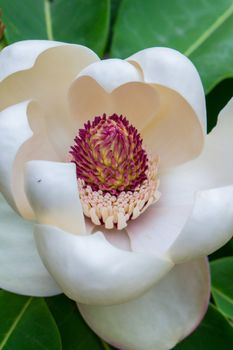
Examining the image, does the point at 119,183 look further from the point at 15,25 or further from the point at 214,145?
the point at 15,25

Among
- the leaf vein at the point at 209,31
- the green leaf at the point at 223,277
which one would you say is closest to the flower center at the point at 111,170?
the green leaf at the point at 223,277

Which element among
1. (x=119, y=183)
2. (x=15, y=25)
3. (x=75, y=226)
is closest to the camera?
(x=75, y=226)

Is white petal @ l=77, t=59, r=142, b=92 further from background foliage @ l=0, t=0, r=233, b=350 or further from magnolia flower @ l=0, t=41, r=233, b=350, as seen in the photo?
background foliage @ l=0, t=0, r=233, b=350

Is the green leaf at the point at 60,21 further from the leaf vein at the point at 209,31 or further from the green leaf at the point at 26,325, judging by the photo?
the green leaf at the point at 26,325

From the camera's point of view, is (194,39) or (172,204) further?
(194,39)

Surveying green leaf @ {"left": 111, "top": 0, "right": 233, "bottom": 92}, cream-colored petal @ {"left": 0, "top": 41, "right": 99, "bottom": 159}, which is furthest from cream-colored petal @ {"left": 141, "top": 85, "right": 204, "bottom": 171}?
green leaf @ {"left": 111, "top": 0, "right": 233, "bottom": 92}

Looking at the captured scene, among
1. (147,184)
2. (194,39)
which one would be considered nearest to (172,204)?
(147,184)
